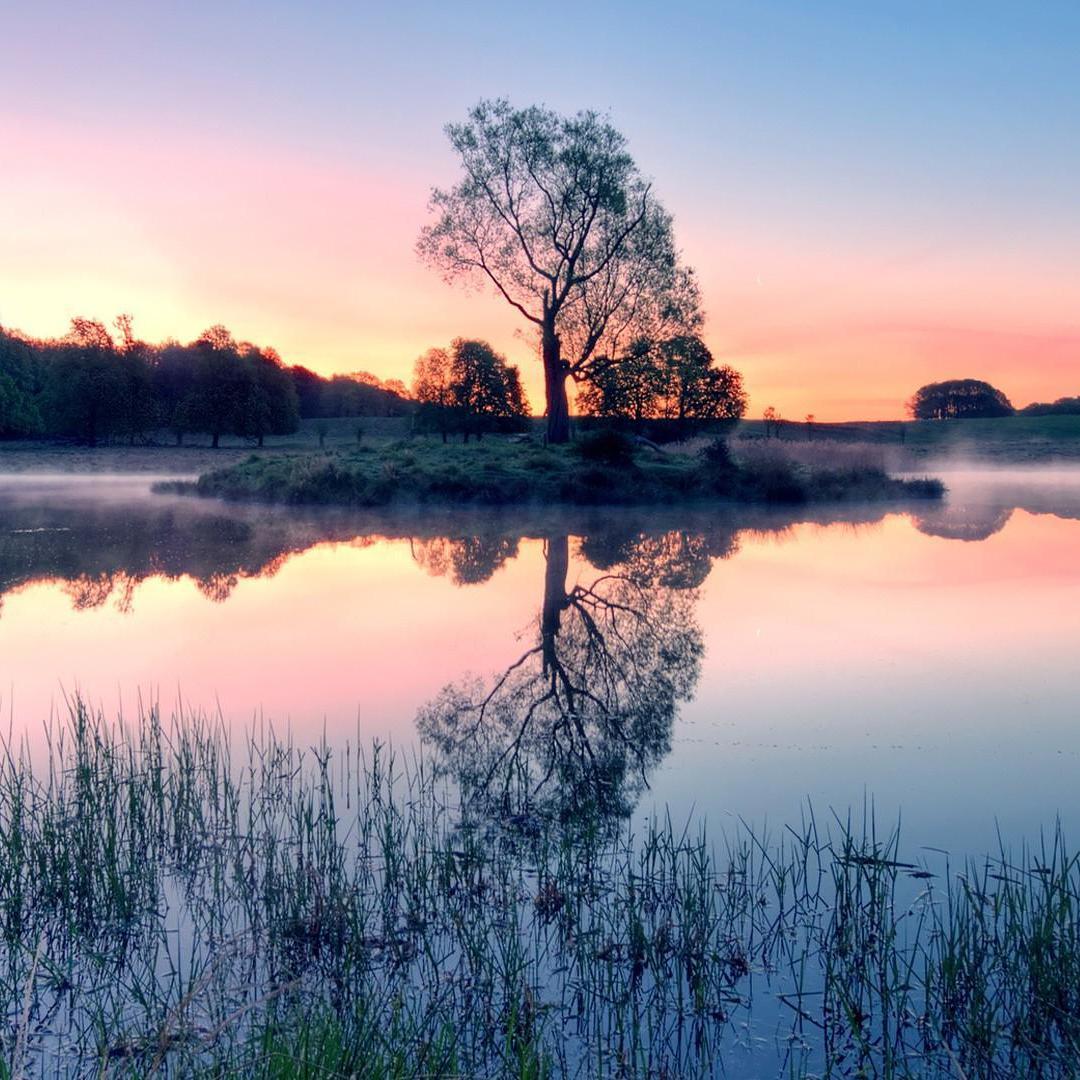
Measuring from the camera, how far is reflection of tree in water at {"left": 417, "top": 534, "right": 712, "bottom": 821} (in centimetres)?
700

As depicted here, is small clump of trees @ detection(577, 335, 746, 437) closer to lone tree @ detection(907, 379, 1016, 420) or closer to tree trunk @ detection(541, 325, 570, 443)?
tree trunk @ detection(541, 325, 570, 443)

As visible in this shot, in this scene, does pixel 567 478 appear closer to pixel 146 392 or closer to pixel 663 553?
pixel 663 553

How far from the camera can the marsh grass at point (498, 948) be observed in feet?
12.7

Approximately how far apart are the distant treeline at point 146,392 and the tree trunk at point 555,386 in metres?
40.6

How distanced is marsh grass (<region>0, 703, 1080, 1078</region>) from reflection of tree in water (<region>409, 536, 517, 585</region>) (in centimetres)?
1197

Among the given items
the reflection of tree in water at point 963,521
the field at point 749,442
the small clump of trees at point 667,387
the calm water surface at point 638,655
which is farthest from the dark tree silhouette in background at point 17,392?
the reflection of tree in water at point 963,521

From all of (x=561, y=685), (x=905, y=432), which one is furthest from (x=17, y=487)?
(x=905, y=432)

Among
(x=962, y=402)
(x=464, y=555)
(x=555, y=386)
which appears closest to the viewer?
(x=464, y=555)

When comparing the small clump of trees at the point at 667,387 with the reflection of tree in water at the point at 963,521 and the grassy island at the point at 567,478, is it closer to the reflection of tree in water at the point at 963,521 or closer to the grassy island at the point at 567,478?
the grassy island at the point at 567,478

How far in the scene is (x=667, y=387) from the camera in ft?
135

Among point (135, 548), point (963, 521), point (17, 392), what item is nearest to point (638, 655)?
point (135, 548)

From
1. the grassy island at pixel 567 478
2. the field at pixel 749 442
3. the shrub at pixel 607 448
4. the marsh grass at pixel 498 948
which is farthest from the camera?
the field at pixel 749 442

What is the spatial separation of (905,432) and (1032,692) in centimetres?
9297

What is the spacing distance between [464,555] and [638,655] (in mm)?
10532
